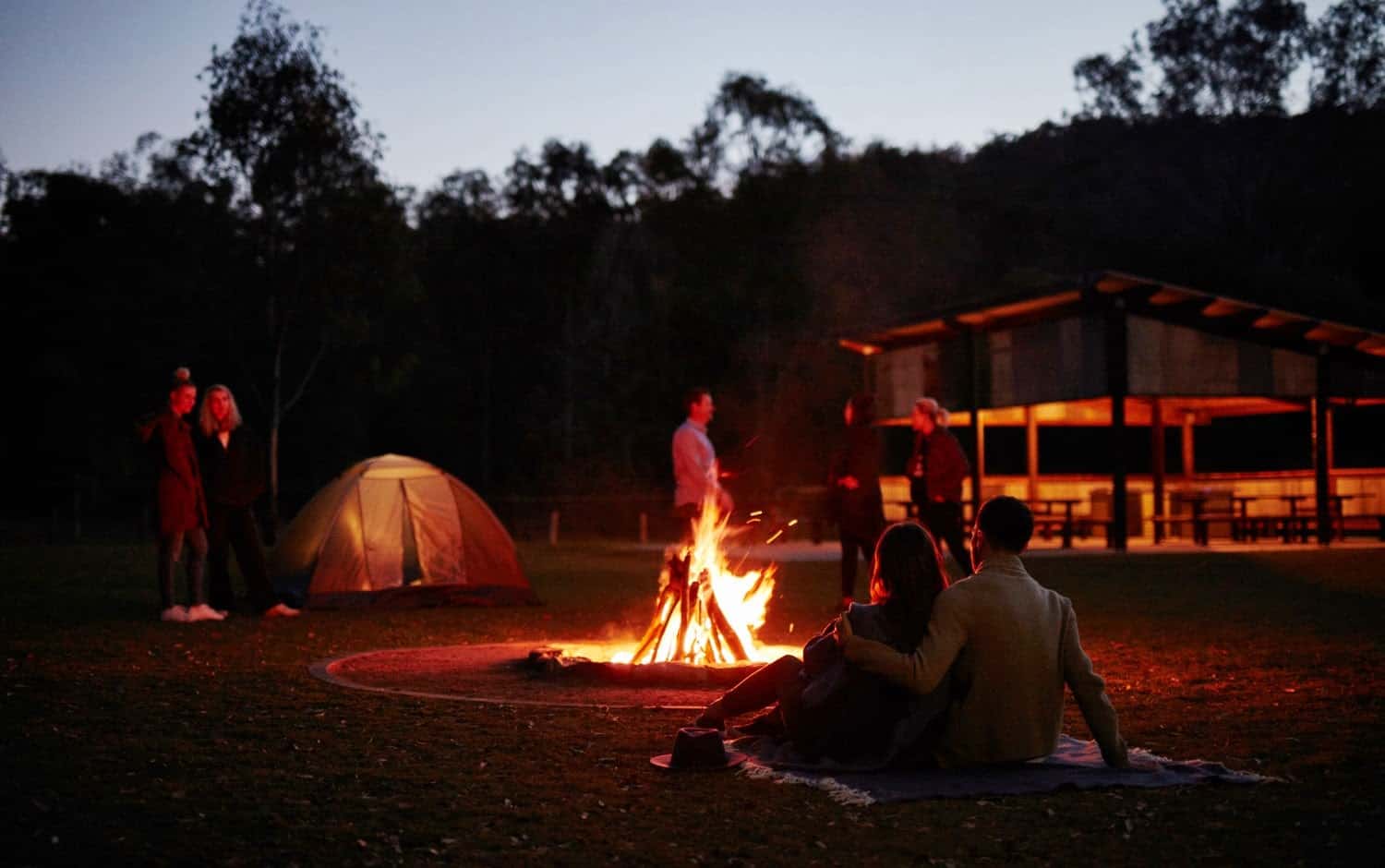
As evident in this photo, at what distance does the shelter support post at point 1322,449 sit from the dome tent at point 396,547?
49.6 feet

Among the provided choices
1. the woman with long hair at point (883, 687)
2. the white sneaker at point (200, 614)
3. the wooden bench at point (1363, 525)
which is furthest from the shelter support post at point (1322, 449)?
the woman with long hair at point (883, 687)

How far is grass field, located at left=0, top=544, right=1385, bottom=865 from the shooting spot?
457cm

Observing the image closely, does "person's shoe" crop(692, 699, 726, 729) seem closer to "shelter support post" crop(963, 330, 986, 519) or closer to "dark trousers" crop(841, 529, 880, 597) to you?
"dark trousers" crop(841, 529, 880, 597)

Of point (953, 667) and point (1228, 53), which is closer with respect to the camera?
point (953, 667)

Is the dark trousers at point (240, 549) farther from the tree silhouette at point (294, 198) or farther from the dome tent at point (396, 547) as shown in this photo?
the tree silhouette at point (294, 198)

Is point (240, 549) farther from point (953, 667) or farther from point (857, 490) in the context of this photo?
point (953, 667)

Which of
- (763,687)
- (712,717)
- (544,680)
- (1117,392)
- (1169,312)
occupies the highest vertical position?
(1169,312)

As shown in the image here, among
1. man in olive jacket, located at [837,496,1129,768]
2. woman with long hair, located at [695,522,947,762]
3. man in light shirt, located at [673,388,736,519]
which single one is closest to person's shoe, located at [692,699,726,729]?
woman with long hair, located at [695,522,947,762]

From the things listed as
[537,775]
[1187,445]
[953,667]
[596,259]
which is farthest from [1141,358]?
[596,259]

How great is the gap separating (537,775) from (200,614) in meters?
7.72

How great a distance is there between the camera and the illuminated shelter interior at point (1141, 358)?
23.2m

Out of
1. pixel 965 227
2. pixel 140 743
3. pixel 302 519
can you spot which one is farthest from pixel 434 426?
pixel 140 743

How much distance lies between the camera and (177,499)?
12.5 meters

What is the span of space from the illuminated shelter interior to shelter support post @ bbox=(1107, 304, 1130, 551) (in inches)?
0.7
